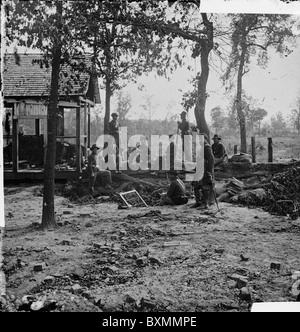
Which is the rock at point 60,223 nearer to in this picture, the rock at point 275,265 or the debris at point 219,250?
the debris at point 219,250

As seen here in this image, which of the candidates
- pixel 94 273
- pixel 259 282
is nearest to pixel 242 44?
pixel 259 282

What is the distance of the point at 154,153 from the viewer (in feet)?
22.0

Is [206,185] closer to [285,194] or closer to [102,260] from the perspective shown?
[285,194]

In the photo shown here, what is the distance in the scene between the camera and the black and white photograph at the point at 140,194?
4.10m

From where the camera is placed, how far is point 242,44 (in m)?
6.33

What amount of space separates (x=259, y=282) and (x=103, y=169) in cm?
366

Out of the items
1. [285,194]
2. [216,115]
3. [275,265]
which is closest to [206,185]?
[285,194]

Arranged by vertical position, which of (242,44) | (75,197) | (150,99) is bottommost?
(75,197)

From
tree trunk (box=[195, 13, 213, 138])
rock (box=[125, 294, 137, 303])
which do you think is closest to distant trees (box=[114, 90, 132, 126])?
tree trunk (box=[195, 13, 213, 138])

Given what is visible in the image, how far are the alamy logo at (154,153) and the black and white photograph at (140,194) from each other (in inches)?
1.7

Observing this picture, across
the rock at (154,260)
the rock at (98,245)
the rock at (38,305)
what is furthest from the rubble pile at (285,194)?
the rock at (38,305)

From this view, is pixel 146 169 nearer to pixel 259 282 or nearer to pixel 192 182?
pixel 192 182
